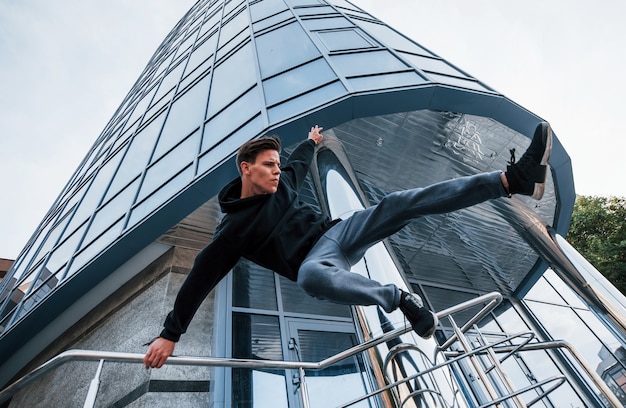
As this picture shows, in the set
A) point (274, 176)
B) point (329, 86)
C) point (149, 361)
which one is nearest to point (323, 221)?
point (274, 176)

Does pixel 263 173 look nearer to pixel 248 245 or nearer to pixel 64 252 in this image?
pixel 248 245

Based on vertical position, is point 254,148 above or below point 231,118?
below

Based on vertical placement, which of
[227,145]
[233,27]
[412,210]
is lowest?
[412,210]

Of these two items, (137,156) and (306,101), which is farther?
(137,156)

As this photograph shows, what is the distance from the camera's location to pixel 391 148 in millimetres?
6867

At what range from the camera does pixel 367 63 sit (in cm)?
674

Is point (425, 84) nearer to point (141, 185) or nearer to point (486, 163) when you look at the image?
point (486, 163)

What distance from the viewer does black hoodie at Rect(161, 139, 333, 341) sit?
84.2 inches

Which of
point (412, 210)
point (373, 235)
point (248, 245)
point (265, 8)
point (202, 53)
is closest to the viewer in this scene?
point (412, 210)

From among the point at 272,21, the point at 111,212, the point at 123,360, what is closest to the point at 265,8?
the point at 272,21

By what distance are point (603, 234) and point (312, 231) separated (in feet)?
72.6

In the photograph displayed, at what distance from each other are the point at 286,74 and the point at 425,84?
8.22ft

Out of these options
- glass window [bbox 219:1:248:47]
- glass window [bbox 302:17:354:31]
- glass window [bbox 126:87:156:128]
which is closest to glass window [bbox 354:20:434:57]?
glass window [bbox 302:17:354:31]

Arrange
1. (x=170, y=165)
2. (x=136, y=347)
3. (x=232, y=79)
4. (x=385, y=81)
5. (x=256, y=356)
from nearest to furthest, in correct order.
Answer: (x=136, y=347) → (x=256, y=356) → (x=385, y=81) → (x=170, y=165) → (x=232, y=79)
